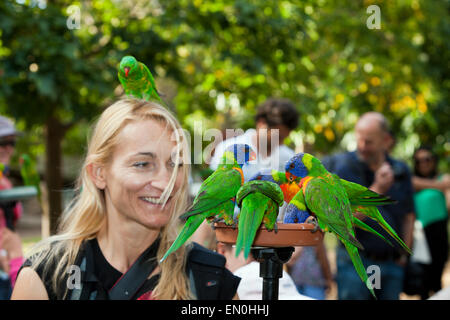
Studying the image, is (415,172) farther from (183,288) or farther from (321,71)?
(183,288)

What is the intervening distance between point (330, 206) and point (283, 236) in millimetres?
156

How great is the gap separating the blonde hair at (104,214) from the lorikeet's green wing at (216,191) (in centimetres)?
33

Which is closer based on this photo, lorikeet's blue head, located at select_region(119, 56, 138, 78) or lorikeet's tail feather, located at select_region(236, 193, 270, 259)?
lorikeet's tail feather, located at select_region(236, 193, 270, 259)

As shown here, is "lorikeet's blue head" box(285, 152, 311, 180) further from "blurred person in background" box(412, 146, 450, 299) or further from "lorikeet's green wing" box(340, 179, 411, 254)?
"blurred person in background" box(412, 146, 450, 299)

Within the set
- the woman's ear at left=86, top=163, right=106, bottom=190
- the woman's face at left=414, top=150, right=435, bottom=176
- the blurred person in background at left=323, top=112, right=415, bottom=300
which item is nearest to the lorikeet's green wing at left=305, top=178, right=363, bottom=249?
the woman's ear at left=86, top=163, right=106, bottom=190

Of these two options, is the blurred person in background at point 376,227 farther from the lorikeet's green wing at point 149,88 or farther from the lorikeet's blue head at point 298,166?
the lorikeet's blue head at point 298,166

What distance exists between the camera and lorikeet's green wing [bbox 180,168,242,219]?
4.32 ft

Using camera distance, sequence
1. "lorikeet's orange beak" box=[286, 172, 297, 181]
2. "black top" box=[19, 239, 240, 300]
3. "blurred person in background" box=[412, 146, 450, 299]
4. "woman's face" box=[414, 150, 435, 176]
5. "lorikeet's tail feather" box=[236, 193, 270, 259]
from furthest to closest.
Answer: "woman's face" box=[414, 150, 435, 176]
"blurred person in background" box=[412, 146, 450, 299]
"black top" box=[19, 239, 240, 300]
"lorikeet's orange beak" box=[286, 172, 297, 181]
"lorikeet's tail feather" box=[236, 193, 270, 259]

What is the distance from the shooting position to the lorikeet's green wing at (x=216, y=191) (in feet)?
4.32

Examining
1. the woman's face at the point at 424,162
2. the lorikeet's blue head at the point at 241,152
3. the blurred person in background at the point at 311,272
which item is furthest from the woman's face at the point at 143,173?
the woman's face at the point at 424,162

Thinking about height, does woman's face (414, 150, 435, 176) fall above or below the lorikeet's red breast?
above

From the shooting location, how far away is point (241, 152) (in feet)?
4.91

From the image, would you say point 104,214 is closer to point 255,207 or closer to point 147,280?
point 147,280
